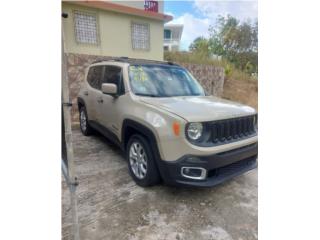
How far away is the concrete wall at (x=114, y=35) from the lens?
8445 mm

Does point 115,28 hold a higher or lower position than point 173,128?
higher

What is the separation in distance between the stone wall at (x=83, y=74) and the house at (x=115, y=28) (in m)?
1.15

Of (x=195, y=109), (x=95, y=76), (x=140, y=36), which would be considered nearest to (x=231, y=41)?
(x=140, y=36)

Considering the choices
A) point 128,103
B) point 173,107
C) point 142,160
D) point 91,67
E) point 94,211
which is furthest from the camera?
point 91,67

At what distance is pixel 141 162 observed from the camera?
2852 millimetres

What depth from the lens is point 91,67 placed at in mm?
4770

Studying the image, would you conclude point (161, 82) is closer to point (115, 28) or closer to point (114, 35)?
point (114, 35)

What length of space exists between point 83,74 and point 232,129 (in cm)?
584

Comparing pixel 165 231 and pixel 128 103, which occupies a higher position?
pixel 128 103

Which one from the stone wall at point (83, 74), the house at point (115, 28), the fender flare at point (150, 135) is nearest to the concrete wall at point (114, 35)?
the house at point (115, 28)

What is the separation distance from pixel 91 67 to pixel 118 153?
6.90ft

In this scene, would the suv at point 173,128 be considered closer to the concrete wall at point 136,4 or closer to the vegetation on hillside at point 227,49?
the concrete wall at point 136,4
